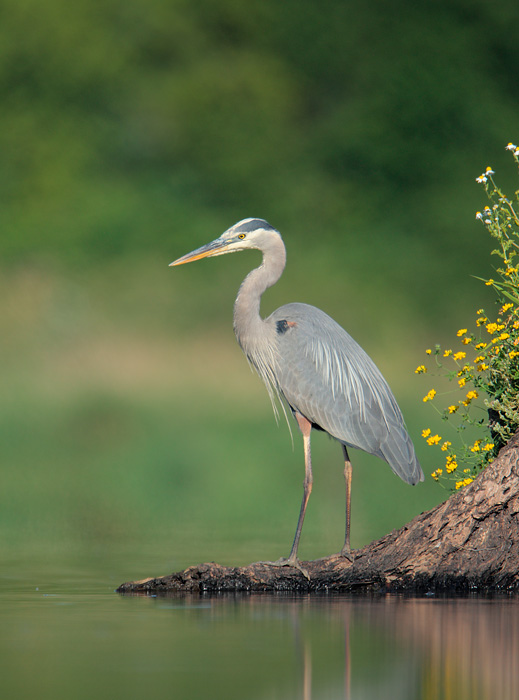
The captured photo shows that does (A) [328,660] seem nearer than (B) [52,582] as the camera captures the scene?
Yes

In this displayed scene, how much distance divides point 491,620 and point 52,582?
273cm

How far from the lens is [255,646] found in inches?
159

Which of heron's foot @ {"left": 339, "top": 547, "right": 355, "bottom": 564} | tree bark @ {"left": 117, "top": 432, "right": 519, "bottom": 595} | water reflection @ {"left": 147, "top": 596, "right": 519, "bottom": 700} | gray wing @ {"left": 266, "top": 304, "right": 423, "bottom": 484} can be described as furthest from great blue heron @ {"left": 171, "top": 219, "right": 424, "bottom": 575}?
water reflection @ {"left": 147, "top": 596, "right": 519, "bottom": 700}

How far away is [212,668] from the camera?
360 centimetres

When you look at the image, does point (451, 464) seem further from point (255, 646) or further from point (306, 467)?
point (255, 646)

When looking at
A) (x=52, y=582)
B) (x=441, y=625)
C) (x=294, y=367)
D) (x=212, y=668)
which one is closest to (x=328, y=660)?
(x=212, y=668)

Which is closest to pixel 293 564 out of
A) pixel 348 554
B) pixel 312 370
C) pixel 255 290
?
pixel 348 554

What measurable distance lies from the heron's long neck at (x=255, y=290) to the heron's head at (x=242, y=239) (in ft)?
0.17

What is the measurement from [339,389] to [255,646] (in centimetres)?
298

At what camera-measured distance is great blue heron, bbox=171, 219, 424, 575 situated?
21.8ft

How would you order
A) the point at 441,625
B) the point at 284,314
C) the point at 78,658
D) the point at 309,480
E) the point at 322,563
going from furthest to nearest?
1. the point at 284,314
2. the point at 309,480
3. the point at 322,563
4. the point at 441,625
5. the point at 78,658

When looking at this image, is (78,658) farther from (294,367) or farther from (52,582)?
(294,367)

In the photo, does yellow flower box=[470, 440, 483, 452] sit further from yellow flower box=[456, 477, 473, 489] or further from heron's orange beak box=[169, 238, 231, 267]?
heron's orange beak box=[169, 238, 231, 267]

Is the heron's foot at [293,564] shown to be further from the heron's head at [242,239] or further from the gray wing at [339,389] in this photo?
the heron's head at [242,239]
